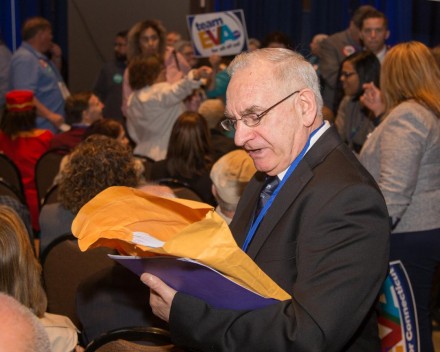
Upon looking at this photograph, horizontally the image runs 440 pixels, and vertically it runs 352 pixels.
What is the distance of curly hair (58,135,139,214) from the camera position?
138 inches

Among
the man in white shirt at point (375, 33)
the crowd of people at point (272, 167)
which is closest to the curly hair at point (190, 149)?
the crowd of people at point (272, 167)

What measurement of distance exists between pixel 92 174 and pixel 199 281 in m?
1.76

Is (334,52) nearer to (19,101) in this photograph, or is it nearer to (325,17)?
(325,17)

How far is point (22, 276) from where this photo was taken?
2504 mm

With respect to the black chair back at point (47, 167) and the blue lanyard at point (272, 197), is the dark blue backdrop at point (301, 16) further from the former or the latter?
the blue lanyard at point (272, 197)

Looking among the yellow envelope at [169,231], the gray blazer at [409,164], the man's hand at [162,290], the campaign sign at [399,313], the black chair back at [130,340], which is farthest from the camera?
the campaign sign at [399,313]

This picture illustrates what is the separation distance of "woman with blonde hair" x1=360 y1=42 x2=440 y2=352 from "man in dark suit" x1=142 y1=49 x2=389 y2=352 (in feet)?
4.88

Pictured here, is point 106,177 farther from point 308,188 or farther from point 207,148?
point 308,188

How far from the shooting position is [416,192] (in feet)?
11.9

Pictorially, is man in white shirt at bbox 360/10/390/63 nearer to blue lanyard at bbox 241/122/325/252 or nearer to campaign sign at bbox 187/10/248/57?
campaign sign at bbox 187/10/248/57

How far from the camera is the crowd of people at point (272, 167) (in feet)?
6.11

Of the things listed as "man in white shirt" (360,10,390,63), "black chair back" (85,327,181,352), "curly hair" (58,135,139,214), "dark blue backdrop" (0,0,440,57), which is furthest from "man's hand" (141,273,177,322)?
"dark blue backdrop" (0,0,440,57)

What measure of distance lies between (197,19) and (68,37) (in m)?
3.00

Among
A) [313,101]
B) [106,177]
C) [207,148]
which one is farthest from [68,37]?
[313,101]
